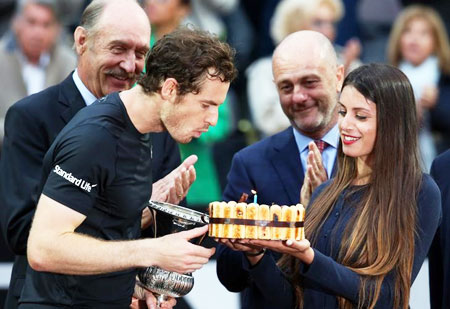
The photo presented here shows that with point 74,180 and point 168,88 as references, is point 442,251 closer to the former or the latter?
point 168,88

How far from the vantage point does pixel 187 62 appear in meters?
4.03

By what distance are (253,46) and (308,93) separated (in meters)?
3.80

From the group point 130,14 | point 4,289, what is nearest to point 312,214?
point 130,14

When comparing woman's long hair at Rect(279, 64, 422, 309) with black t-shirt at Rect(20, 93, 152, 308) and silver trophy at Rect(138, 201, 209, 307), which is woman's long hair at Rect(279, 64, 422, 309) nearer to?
silver trophy at Rect(138, 201, 209, 307)

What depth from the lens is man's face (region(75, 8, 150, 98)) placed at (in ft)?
15.8

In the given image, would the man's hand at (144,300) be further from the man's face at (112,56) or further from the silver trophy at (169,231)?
the man's face at (112,56)

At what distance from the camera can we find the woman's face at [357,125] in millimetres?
4336

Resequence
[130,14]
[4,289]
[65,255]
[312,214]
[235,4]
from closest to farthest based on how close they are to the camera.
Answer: [65,255] → [312,214] → [130,14] → [4,289] → [235,4]

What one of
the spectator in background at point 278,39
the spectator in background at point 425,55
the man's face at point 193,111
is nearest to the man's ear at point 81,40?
the man's face at point 193,111

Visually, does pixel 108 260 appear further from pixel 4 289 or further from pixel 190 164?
pixel 4 289

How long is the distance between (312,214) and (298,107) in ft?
2.48

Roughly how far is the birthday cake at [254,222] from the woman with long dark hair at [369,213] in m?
0.20

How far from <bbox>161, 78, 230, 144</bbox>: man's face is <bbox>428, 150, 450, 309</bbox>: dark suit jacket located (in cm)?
145

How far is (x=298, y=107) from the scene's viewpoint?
198 inches
